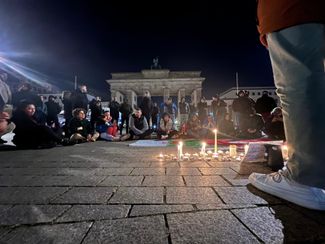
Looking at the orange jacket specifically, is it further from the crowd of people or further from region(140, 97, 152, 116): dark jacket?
region(140, 97, 152, 116): dark jacket

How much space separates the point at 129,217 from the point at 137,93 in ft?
99.8

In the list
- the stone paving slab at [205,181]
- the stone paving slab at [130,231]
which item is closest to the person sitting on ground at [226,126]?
the stone paving slab at [205,181]

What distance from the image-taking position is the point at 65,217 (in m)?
1.09

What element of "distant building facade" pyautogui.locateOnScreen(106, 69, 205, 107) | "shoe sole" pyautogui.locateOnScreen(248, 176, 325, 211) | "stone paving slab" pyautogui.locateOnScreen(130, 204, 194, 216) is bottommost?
"stone paving slab" pyautogui.locateOnScreen(130, 204, 194, 216)

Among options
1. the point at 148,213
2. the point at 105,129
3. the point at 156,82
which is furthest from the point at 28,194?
the point at 156,82

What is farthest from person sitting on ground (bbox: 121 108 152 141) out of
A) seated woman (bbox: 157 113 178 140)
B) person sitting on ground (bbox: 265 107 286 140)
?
person sitting on ground (bbox: 265 107 286 140)

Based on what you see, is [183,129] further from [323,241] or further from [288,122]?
[323,241]

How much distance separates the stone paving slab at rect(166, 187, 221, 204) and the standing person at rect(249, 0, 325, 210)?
0.42 metres

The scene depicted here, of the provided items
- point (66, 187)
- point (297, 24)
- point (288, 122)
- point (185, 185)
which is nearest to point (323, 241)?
point (288, 122)

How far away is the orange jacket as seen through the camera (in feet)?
3.93

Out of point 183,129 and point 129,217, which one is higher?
point 183,129

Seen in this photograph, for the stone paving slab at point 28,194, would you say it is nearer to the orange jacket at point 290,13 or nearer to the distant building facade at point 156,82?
the orange jacket at point 290,13

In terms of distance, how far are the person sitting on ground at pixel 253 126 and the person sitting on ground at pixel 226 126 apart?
828 millimetres

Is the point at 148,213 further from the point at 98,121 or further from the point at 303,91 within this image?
the point at 98,121
